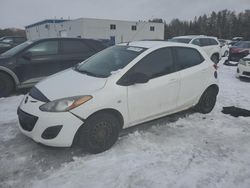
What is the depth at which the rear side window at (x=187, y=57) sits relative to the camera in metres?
4.42

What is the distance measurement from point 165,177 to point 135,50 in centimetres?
214

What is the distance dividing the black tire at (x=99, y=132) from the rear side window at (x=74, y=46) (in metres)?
4.19

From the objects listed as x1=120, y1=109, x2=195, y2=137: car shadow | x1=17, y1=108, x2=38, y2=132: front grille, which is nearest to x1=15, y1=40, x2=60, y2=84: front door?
x1=17, y1=108, x2=38, y2=132: front grille

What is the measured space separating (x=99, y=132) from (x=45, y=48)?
13.8 ft

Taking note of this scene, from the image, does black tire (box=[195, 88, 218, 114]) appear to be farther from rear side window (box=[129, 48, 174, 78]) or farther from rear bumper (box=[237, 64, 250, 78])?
rear bumper (box=[237, 64, 250, 78])

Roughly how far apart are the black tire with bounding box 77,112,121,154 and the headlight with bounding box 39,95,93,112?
0.27 metres

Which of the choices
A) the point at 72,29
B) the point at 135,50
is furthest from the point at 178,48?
the point at 72,29

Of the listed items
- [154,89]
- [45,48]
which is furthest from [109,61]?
[45,48]

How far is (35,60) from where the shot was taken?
21.1 feet

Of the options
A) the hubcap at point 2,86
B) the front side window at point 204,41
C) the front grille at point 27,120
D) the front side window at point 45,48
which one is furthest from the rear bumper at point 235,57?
the front grille at point 27,120

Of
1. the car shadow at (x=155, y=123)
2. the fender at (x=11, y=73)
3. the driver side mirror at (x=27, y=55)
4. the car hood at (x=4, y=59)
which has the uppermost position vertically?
the driver side mirror at (x=27, y=55)

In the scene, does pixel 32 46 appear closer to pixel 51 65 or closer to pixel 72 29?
pixel 51 65

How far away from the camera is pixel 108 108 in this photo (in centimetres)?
336

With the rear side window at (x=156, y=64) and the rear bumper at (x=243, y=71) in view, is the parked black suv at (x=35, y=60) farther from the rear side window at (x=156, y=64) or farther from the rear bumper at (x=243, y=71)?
the rear bumper at (x=243, y=71)
